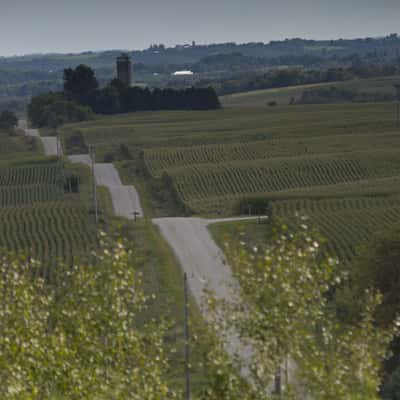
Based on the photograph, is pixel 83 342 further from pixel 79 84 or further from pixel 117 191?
pixel 79 84

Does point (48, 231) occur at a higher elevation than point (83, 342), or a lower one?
lower

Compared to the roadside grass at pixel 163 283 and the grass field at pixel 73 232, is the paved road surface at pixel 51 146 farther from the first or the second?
the roadside grass at pixel 163 283

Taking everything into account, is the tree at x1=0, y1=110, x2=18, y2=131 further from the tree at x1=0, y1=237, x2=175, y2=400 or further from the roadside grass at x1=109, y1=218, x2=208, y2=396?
the tree at x1=0, y1=237, x2=175, y2=400

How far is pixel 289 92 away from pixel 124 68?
4052 centimetres

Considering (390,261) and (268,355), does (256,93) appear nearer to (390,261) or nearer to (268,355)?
(390,261)

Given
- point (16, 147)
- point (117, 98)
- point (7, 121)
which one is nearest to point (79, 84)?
point (117, 98)

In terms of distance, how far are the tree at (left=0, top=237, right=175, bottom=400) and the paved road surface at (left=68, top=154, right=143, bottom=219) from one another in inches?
1667

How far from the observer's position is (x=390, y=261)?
97.0 ft

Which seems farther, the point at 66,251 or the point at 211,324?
the point at 66,251

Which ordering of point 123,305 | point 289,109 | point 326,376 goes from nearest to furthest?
1. point 326,376
2. point 123,305
3. point 289,109

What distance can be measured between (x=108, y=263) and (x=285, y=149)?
72813 millimetres

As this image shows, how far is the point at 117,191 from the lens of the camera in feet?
231

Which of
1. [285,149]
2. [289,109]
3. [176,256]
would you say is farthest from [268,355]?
[289,109]

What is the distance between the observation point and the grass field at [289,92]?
174m
